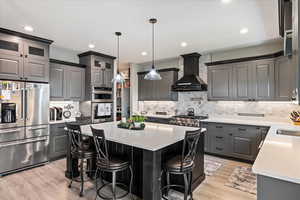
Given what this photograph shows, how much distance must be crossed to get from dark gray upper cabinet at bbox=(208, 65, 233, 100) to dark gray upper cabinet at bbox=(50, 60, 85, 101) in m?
3.83

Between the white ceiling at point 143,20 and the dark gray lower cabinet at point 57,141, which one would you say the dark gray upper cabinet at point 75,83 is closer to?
the white ceiling at point 143,20

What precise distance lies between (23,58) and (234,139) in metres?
5.23

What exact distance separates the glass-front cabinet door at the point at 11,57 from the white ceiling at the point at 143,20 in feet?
1.01

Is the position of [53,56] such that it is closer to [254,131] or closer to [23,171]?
[23,171]

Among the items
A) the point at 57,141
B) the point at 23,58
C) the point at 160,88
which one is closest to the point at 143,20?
the point at 23,58

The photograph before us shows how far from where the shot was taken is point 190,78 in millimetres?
4977

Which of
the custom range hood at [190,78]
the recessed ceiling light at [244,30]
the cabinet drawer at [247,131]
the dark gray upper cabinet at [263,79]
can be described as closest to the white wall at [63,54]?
the custom range hood at [190,78]

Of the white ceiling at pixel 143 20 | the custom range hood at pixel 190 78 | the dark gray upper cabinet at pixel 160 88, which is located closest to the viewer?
the white ceiling at pixel 143 20

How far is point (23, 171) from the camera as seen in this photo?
11.1ft

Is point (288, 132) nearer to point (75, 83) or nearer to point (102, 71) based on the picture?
point (102, 71)

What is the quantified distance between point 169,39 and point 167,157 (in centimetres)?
272

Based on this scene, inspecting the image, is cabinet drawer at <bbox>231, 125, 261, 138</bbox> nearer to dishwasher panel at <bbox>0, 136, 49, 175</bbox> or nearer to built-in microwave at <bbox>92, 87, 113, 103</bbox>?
built-in microwave at <bbox>92, 87, 113, 103</bbox>

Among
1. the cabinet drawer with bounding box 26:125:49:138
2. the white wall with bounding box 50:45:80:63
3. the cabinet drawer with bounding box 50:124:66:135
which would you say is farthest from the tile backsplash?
the cabinet drawer with bounding box 26:125:49:138

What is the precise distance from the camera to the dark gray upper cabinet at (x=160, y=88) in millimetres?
5668
